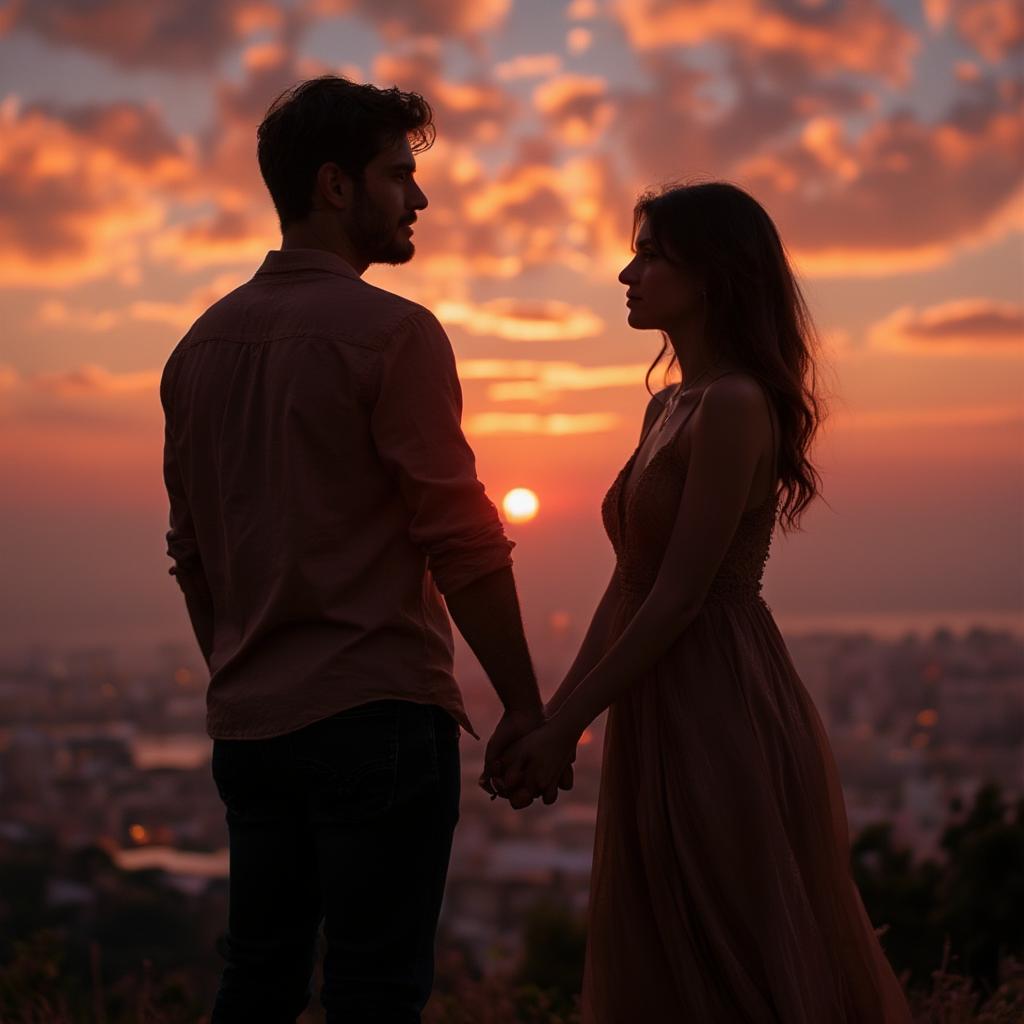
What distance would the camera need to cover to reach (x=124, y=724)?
4031 centimetres

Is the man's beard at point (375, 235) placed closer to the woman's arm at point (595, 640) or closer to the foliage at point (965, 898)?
the woman's arm at point (595, 640)

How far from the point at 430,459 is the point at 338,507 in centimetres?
21

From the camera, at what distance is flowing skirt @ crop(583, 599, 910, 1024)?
9.63ft

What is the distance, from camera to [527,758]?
3.01 metres

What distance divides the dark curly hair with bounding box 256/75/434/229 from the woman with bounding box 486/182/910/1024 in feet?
2.47

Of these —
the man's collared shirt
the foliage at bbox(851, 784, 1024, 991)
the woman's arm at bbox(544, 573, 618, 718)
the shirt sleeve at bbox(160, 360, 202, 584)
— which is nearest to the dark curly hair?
the man's collared shirt

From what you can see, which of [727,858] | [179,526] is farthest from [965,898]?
[179,526]

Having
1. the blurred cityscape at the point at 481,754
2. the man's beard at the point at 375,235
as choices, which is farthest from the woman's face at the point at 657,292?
the blurred cityscape at the point at 481,754

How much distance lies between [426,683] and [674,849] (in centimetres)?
82

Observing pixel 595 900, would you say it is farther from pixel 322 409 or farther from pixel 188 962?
pixel 188 962

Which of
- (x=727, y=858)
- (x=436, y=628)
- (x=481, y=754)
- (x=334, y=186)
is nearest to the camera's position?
(x=436, y=628)

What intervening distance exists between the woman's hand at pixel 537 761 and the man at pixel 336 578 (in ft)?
0.46

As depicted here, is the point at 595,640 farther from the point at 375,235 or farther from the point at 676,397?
the point at 375,235

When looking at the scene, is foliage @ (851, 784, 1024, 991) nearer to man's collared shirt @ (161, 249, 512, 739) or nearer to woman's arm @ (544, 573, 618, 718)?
woman's arm @ (544, 573, 618, 718)
